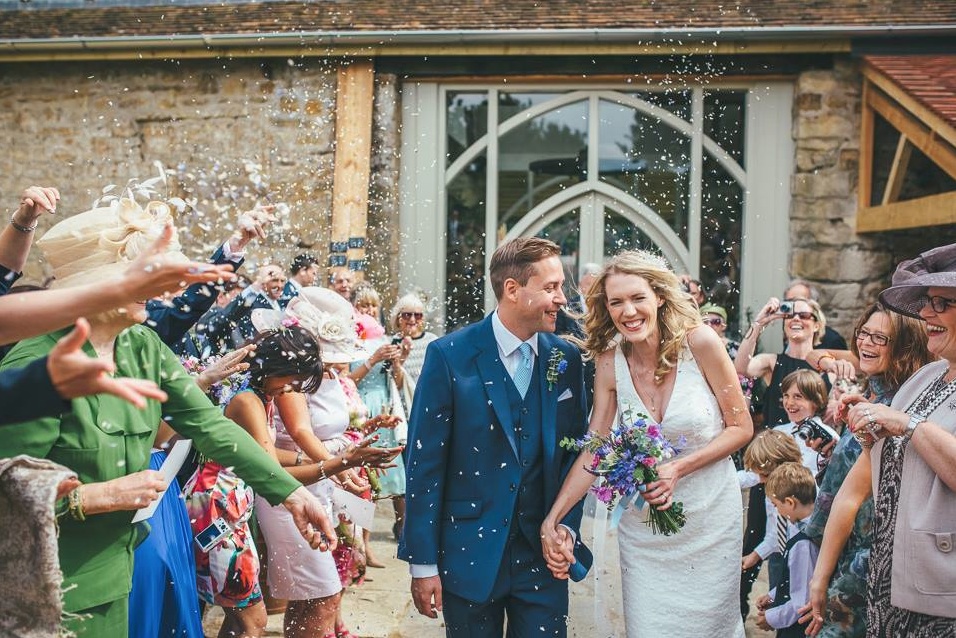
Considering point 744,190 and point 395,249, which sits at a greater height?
point 744,190

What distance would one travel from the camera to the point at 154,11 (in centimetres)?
1120

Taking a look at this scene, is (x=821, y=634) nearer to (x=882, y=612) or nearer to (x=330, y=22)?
(x=882, y=612)

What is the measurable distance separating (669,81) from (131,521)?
856 centimetres

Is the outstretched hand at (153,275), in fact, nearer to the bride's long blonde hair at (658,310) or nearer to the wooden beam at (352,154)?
the bride's long blonde hair at (658,310)

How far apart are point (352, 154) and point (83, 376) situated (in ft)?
28.5

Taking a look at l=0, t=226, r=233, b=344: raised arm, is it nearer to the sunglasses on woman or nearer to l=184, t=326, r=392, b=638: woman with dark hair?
l=184, t=326, r=392, b=638: woman with dark hair

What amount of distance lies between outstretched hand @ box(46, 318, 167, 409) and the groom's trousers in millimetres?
2007

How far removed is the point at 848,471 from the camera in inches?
149

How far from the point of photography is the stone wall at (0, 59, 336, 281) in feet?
34.4

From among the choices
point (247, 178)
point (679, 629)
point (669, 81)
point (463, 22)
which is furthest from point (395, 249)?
point (679, 629)

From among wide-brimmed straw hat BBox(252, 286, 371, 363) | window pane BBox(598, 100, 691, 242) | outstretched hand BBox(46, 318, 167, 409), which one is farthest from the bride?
window pane BBox(598, 100, 691, 242)

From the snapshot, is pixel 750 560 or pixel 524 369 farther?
pixel 750 560

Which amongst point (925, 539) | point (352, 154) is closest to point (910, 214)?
point (352, 154)

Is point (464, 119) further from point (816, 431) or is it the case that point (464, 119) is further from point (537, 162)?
point (816, 431)
